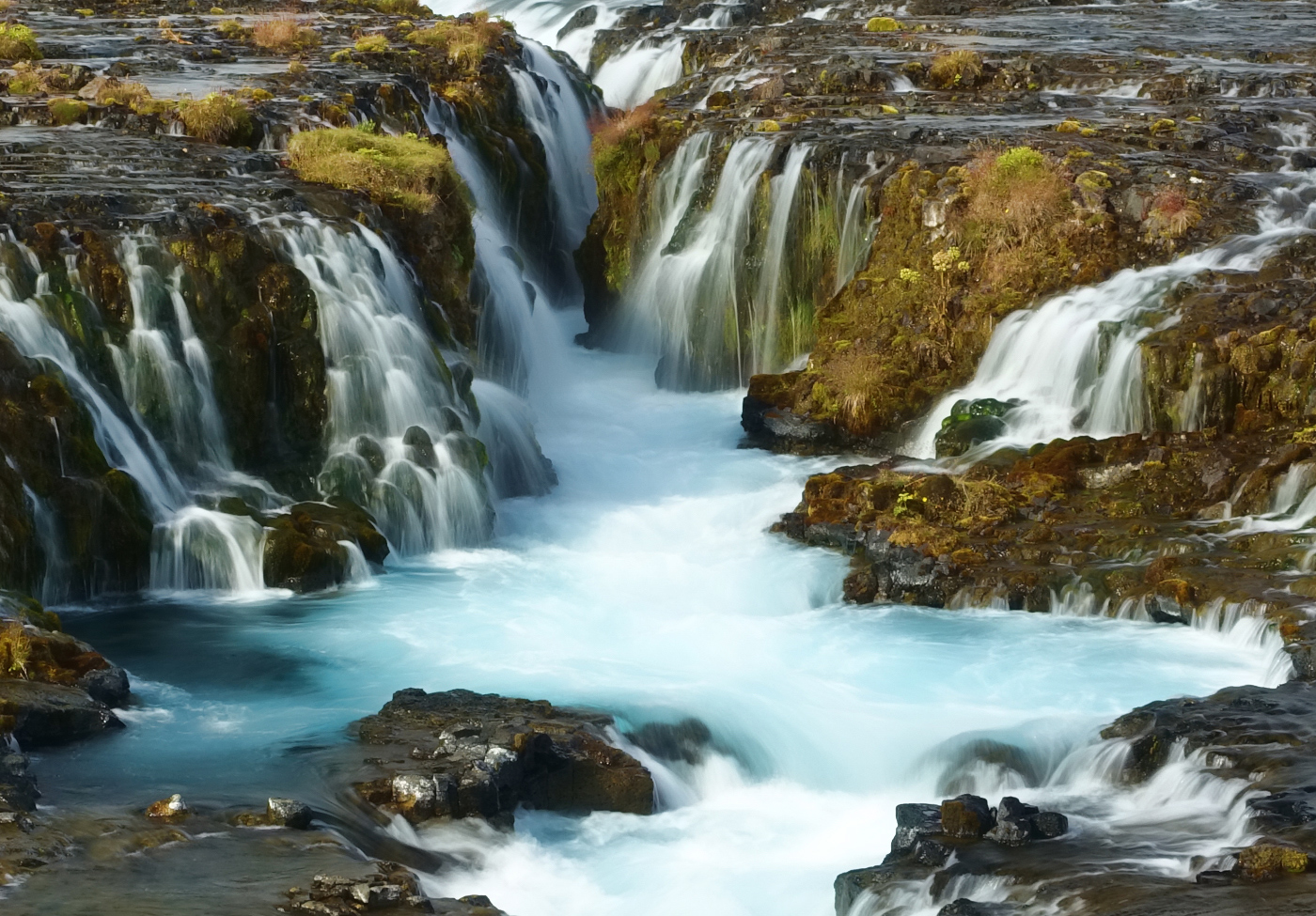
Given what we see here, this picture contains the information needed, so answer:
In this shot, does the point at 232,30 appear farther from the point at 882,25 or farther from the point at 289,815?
the point at 289,815

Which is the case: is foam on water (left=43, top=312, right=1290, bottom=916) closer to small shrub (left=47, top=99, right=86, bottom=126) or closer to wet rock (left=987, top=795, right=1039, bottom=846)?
wet rock (left=987, top=795, right=1039, bottom=846)

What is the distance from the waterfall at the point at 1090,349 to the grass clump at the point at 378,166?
785cm

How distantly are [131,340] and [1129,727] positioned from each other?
1185cm

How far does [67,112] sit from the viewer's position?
26547 millimetres

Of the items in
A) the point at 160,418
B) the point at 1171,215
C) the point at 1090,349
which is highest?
the point at 1171,215

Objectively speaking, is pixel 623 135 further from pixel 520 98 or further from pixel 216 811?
pixel 216 811

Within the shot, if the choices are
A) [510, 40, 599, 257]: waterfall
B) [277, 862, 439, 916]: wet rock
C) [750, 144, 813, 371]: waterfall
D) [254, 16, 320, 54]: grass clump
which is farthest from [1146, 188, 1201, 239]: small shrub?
[254, 16, 320, 54]: grass clump

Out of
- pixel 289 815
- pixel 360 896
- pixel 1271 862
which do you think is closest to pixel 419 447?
pixel 289 815

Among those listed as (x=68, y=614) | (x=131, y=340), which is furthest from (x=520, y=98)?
(x=68, y=614)

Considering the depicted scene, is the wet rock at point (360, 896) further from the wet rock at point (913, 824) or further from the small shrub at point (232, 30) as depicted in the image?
the small shrub at point (232, 30)

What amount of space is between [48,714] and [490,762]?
11.6 feet

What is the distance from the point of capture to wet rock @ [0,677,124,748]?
1312 cm

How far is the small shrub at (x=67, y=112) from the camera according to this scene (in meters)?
26.5

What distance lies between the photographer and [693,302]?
27.1m
